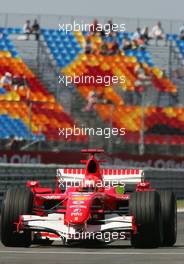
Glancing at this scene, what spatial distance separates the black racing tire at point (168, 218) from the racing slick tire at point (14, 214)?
5.19 feet

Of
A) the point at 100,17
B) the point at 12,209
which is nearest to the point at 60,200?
the point at 12,209

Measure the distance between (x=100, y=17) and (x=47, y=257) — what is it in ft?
86.5

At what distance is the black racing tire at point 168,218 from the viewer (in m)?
11.3

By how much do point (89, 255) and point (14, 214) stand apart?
3.85 feet

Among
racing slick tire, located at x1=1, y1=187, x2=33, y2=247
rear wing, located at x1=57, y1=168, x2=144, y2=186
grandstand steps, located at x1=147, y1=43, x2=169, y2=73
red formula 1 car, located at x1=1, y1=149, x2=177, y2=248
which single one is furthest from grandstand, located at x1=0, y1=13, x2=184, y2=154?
racing slick tire, located at x1=1, y1=187, x2=33, y2=247

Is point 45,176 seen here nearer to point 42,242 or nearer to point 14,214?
point 42,242

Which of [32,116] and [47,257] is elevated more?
[32,116]

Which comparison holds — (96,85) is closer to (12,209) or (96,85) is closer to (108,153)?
(108,153)

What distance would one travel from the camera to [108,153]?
32.7m

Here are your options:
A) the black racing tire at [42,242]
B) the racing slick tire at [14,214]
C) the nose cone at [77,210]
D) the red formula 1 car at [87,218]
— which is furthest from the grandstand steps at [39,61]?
the nose cone at [77,210]

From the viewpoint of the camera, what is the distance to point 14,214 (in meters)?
10.6

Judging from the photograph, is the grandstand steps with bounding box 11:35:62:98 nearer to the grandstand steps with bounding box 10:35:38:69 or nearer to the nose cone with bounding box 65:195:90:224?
the grandstand steps with bounding box 10:35:38:69

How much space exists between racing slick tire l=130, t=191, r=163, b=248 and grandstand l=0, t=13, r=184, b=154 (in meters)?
20.6

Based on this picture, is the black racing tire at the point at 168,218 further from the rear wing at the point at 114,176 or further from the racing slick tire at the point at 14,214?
the racing slick tire at the point at 14,214
